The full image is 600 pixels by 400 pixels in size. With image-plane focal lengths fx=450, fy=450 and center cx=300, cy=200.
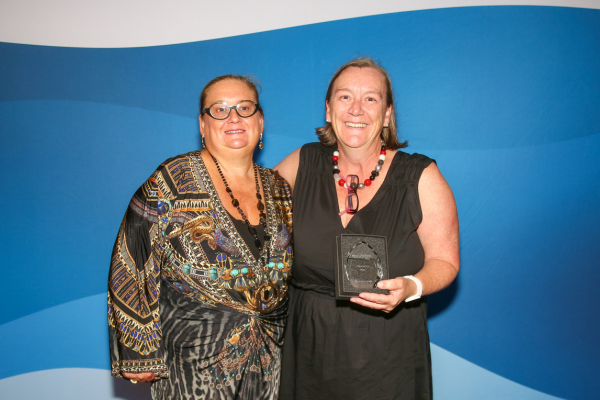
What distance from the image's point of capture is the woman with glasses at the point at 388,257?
197 cm

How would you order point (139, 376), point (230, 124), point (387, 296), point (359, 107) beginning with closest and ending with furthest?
point (387, 296) → point (139, 376) → point (230, 124) → point (359, 107)

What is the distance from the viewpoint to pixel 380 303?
1.70 m

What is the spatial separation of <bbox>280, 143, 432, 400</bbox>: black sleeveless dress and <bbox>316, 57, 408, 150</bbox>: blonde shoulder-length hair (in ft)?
0.63

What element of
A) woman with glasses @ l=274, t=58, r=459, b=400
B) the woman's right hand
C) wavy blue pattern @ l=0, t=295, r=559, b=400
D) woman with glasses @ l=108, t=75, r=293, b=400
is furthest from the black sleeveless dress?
wavy blue pattern @ l=0, t=295, r=559, b=400

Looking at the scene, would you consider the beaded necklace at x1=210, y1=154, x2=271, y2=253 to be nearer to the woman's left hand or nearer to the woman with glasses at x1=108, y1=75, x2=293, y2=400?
the woman with glasses at x1=108, y1=75, x2=293, y2=400

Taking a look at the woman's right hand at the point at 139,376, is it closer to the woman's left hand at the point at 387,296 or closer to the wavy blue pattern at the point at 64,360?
the woman's left hand at the point at 387,296

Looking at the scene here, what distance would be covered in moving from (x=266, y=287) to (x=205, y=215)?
1.31ft

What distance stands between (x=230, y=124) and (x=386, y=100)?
2.60 feet

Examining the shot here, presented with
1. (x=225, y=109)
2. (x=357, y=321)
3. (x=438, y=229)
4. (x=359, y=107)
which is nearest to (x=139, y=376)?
(x=357, y=321)

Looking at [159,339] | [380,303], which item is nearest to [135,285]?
[159,339]

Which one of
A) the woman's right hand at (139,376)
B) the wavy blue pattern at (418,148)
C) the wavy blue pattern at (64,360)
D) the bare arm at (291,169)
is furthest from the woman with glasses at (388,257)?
the wavy blue pattern at (64,360)

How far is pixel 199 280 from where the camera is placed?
1.82 metres

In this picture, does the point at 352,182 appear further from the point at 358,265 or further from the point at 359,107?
the point at 358,265

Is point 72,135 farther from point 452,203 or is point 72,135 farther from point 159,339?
point 452,203
